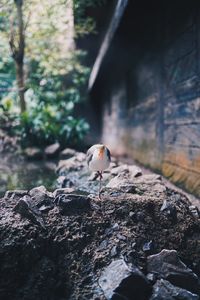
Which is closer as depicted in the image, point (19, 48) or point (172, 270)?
point (172, 270)

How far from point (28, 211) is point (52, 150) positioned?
504 centimetres

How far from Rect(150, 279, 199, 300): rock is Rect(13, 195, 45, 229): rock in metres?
0.72

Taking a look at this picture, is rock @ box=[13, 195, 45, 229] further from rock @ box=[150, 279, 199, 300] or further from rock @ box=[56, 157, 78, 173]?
rock @ box=[56, 157, 78, 173]

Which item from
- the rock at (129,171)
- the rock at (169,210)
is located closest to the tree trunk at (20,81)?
the rock at (129,171)

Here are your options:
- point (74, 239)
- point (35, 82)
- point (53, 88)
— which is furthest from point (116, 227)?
point (53, 88)

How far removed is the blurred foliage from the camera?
274 inches

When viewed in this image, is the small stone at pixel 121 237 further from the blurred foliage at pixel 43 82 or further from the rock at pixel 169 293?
the blurred foliage at pixel 43 82

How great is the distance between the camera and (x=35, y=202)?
2.25m

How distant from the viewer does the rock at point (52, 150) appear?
705cm

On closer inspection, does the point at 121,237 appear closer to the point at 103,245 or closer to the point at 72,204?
the point at 103,245

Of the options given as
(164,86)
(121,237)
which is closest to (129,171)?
(164,86)

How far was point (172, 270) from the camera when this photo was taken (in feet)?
5.99

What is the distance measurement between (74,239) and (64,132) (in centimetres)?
604

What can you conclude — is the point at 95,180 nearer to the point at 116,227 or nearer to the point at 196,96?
the point at 196,96
